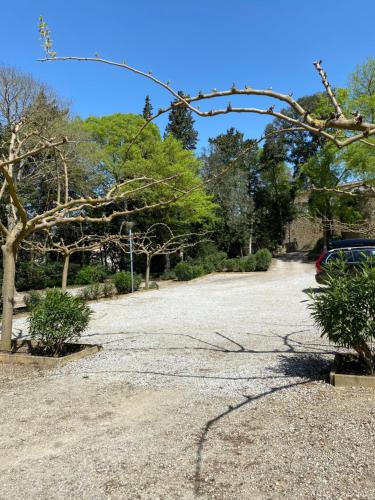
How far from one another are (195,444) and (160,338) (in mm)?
5270

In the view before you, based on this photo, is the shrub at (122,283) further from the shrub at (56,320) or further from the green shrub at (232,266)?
the shrub at (56,320)

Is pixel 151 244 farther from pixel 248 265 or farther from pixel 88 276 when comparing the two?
pixel 248 265

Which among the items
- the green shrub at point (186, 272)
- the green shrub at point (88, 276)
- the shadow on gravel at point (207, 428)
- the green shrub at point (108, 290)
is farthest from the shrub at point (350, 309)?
the green shrub at point (88, 276)

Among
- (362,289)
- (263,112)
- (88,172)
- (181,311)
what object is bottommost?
(181,311)

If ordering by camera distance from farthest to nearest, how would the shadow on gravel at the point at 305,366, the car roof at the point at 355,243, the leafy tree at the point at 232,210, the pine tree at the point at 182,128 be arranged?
1. the pine tree at the point at 182,128
2. the leafy tree at the point at 232,210
3. the car roof at the point at 355,243
4. the shadow on gravel at the point at 305,366

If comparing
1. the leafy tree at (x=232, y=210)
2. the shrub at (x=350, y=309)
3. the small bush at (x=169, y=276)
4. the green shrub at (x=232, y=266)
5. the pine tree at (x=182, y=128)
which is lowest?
the small bush at (x=169, y=276)

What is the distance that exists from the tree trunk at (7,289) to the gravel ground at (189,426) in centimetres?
97

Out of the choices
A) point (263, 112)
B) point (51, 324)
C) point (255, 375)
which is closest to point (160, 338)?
point (51, 324)

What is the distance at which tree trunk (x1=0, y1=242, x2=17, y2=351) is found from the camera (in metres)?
7.34

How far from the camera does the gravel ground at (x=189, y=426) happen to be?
2967mm

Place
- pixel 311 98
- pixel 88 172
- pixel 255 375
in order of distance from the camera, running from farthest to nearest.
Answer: pixel 311 98 < pixel 88 172 < pixel 255 375

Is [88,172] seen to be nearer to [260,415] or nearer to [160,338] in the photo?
[160,338]

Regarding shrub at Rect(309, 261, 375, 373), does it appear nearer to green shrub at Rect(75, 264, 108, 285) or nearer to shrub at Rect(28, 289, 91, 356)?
shrub at Rect(28, 289, 91, 356)

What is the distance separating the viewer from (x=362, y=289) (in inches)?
196
